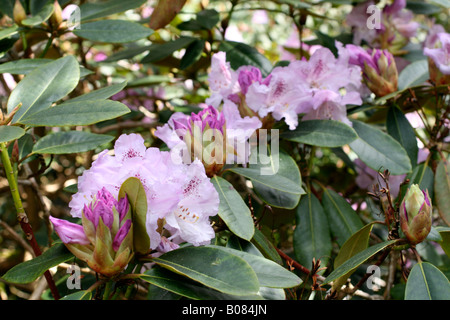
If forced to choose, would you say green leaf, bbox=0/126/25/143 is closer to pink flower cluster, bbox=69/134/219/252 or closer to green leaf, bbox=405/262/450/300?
pink flower cluster, bbox=69/134/219/252

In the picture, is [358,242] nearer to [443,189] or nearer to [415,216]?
[415,216]

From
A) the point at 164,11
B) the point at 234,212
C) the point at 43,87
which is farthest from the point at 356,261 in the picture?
the point at 164,11

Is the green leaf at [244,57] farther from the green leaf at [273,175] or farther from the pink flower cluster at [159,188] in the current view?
the pink flower cluster at [159,188]

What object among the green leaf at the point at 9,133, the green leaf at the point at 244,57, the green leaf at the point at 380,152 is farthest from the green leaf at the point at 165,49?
the green leaf at the point at 9,133

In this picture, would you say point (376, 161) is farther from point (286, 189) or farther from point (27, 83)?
point (27, 83)

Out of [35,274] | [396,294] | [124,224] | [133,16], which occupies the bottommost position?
[396,294]

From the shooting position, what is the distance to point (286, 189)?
0.87 meters

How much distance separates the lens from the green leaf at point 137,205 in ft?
2.13

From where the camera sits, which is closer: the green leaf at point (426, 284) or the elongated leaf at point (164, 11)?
the green leaf at point (426, 284)

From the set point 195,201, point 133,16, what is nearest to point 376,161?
point 195,201

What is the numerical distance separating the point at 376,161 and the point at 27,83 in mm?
809

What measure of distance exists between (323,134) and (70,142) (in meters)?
0.57

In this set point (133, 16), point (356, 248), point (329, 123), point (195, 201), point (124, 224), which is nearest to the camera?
point (124, 224)

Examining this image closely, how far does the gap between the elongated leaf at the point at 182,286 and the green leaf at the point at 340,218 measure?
0.53 metres
